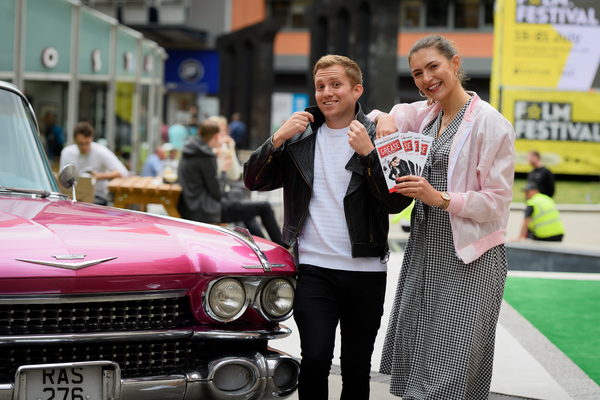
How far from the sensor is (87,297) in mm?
2824

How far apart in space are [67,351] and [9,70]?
11379mm

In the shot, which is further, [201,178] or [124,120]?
[124,120]

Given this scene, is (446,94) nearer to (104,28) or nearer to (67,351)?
(67,351)

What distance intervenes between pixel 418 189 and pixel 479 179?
14.0 inches

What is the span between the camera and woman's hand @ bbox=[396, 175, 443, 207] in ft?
10.5

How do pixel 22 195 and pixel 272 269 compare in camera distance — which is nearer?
pixel 272 269

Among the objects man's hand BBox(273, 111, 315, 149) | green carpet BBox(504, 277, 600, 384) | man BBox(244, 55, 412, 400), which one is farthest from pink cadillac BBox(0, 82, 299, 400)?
green carpet BBox(504, 277, 600, 384)

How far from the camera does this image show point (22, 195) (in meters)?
3.92

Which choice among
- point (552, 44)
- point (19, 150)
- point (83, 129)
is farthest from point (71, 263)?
point (552, 44)

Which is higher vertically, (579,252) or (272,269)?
(272,269)

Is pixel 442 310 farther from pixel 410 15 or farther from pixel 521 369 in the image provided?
pixel 410 15

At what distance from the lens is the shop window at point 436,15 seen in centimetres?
4216

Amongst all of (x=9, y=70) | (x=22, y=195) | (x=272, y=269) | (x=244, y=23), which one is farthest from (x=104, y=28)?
(x=244, y=23)

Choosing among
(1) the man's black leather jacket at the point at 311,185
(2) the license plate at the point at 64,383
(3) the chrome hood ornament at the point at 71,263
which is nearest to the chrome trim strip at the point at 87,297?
(3) the chrome hood ornament at the point at 71,263
